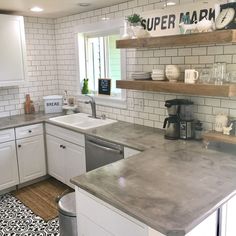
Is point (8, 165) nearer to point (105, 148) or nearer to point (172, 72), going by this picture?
point (105, 148)

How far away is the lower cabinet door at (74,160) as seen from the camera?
Answer: 3068mm

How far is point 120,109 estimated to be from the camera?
129 inches

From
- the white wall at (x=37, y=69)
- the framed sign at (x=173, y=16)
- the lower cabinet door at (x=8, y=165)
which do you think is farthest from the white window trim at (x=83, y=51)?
the lower cabinet door at (x=8, y=165)

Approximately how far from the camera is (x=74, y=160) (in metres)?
3.20

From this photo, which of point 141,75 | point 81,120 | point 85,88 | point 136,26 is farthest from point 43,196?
point 136,26

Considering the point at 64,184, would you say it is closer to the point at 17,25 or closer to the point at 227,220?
the point at 17,25

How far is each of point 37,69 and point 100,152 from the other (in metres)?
1.98

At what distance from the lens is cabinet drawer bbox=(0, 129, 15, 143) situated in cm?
324

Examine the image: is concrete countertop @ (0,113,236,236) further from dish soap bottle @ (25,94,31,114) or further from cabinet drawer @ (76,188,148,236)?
dish soap bottle @ (25,94,31,114)

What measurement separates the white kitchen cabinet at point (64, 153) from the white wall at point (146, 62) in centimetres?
59

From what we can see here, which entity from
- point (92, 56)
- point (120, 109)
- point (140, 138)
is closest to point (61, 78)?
point (92, 56)

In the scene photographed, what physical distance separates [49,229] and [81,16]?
8.61 ft

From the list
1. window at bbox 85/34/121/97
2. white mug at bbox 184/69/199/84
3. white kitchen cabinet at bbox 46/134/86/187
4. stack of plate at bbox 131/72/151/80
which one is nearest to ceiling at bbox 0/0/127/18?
window at bbox 85/34/121/97

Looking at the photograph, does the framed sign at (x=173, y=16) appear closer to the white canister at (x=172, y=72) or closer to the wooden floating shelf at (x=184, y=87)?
Result: the white canister at (x=172, y=72)
